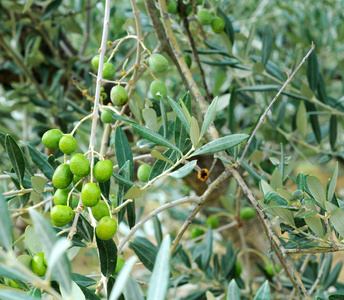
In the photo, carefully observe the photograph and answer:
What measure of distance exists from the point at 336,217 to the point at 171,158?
0.28 meters

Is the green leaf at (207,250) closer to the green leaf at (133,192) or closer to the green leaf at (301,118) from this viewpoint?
the green leaf at (301,118)

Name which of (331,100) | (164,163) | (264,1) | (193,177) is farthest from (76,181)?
(264,1)

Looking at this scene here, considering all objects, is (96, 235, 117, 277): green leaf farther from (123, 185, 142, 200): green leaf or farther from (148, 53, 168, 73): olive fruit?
(148, 53, 168, 73): olive fruit

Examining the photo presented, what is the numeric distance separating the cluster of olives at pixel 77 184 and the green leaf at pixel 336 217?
12.7 inches

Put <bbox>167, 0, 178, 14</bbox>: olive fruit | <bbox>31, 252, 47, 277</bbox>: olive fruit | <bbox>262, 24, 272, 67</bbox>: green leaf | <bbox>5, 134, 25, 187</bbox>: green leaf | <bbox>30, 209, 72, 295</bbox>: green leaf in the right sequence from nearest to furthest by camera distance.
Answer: <bbox>30, 209, 72, 295</bbox>: green leaf, <bbox>31, 252, 47, 277</bbox>: olive fruit, <bbox>5, 134, 25, 187</bbox>: green leaf, <bbox>167, 0, 178, 14</bbox>: olive fruit, <bbox>262, 24, 272, 67</bbox>: green leaf

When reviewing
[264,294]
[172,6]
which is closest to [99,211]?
[264,294]

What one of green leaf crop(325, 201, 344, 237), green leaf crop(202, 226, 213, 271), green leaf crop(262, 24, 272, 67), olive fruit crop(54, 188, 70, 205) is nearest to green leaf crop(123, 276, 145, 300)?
olive fruit crop(54, 188, 70, 205)

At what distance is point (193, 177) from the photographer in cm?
115

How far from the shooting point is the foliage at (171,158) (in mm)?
542

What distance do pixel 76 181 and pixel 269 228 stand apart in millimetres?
324

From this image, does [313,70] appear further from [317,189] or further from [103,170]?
[103,170]

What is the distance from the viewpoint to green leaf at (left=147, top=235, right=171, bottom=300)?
1.17 ft

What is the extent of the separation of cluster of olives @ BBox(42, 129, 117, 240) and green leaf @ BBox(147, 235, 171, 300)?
0.49 feet

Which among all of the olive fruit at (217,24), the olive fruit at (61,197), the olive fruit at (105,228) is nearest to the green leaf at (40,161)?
the olive fruit at (61,197)
